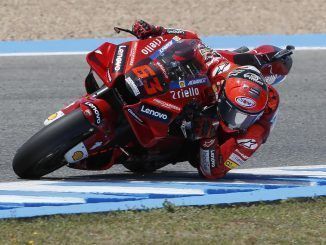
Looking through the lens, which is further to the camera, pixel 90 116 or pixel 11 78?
pixel 11 78

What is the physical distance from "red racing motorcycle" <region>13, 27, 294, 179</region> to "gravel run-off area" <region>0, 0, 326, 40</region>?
7.15m

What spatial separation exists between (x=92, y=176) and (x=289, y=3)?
903 cm

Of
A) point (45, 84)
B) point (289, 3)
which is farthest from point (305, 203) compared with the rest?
point (289, 3)

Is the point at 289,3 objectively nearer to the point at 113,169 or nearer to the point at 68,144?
the point at 113,169

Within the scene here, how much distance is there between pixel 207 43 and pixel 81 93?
10.9 feet

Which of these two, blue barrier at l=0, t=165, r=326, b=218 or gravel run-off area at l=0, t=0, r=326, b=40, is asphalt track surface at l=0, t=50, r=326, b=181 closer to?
blue barrier at l=0, t=165, r=326, b=218

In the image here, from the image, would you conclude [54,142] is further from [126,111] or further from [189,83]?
[189,83]

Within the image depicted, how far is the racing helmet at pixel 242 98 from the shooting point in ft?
22.4

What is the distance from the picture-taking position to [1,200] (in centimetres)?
647

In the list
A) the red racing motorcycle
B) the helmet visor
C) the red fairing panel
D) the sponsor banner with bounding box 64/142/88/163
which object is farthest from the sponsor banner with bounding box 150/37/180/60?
the sponsor banner with bounding box 64/142/88/163

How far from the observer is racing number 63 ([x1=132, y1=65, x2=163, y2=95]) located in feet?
22.6

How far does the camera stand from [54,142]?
693 centimetres

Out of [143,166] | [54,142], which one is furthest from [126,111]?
[143,166]

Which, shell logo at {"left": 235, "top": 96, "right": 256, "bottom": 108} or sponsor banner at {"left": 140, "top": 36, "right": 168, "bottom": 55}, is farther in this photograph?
sponsor banner at {"left": 140, "top": 36, "right": 168, "bottom": 55}
